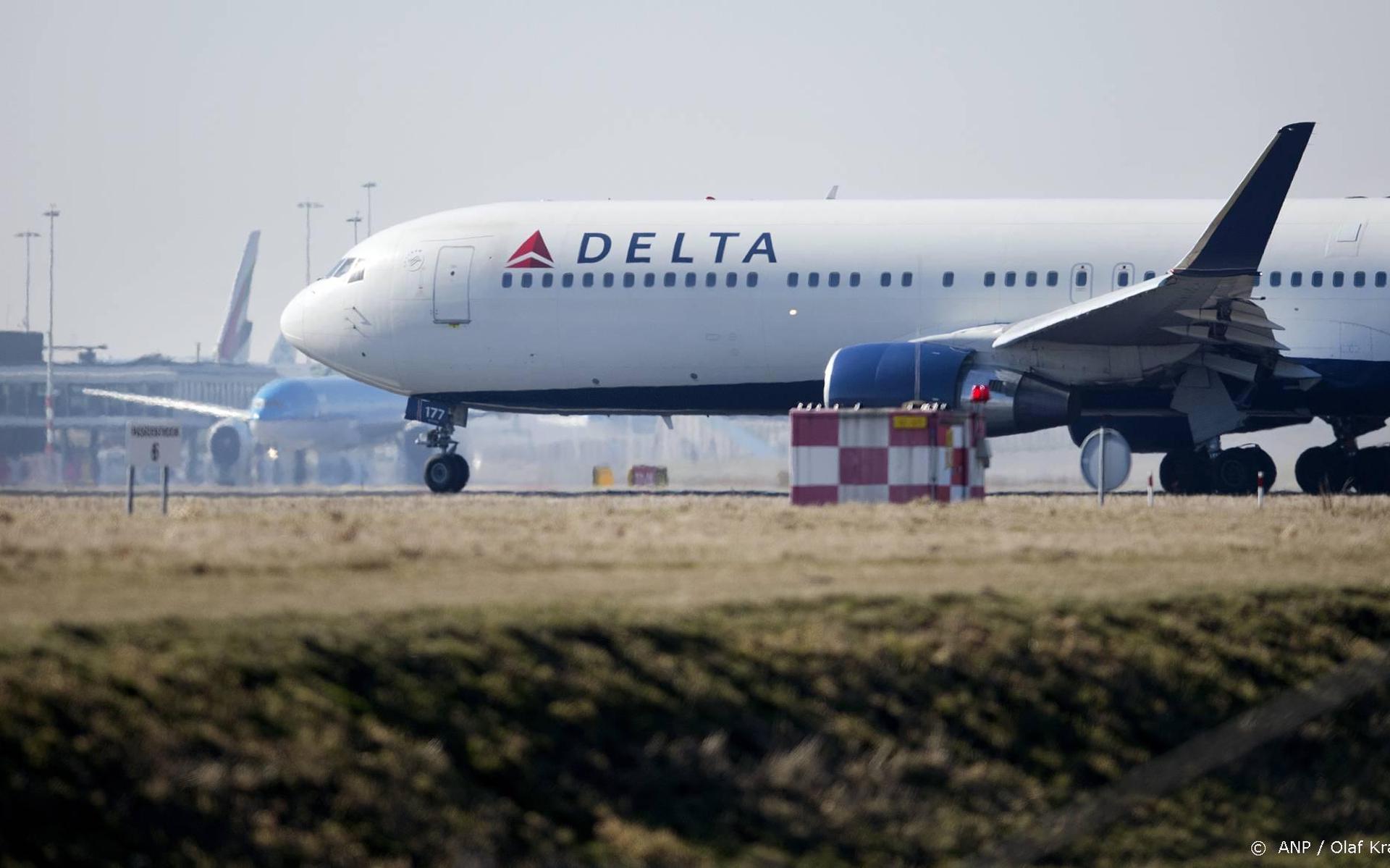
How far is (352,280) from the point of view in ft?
109

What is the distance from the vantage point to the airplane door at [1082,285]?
98.1 feet

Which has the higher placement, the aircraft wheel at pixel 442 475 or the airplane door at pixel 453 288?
the airplane door at pixel 453 288

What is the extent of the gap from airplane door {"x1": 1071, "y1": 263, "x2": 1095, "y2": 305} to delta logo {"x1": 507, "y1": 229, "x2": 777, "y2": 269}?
5.09m

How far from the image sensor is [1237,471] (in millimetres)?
29641

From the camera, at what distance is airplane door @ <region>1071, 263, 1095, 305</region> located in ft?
98.1

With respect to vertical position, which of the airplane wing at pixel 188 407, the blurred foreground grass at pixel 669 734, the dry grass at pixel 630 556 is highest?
the airplane wing at pixel 188 407

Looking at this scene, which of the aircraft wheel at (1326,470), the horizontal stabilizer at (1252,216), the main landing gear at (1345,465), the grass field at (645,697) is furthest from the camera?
the aircraft wheel at (1326,470)

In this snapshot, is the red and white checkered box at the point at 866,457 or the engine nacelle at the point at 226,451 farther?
the engine nacelle at the point at 226,451

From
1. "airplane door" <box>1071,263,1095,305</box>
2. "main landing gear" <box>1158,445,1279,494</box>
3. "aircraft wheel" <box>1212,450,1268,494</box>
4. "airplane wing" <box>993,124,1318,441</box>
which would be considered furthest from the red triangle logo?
"aircraft wheel" <box>1212,450,1268,494</box>

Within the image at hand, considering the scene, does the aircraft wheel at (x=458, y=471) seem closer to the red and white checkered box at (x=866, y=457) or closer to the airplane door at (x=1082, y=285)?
the red and white checkered box at (x=866, y=457)

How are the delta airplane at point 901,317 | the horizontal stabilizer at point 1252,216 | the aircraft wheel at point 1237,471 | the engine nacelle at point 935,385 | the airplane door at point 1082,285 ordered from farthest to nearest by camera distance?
the airplane door at point 1082,285, the aircraft wheel at point 1237,471, the delta airplane at point 901,317, the engine nacelle at point 935,385, the horizontal stabilizer at point 1252,216

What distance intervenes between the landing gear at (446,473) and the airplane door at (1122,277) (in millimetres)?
11979

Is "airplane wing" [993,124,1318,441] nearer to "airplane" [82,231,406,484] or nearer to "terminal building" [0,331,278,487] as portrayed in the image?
"airplane" [82,231,406,484]

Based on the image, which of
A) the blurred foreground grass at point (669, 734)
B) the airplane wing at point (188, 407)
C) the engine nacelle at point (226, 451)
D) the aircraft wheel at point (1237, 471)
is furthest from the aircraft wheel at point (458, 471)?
the airplane wing at point (188, 407)
